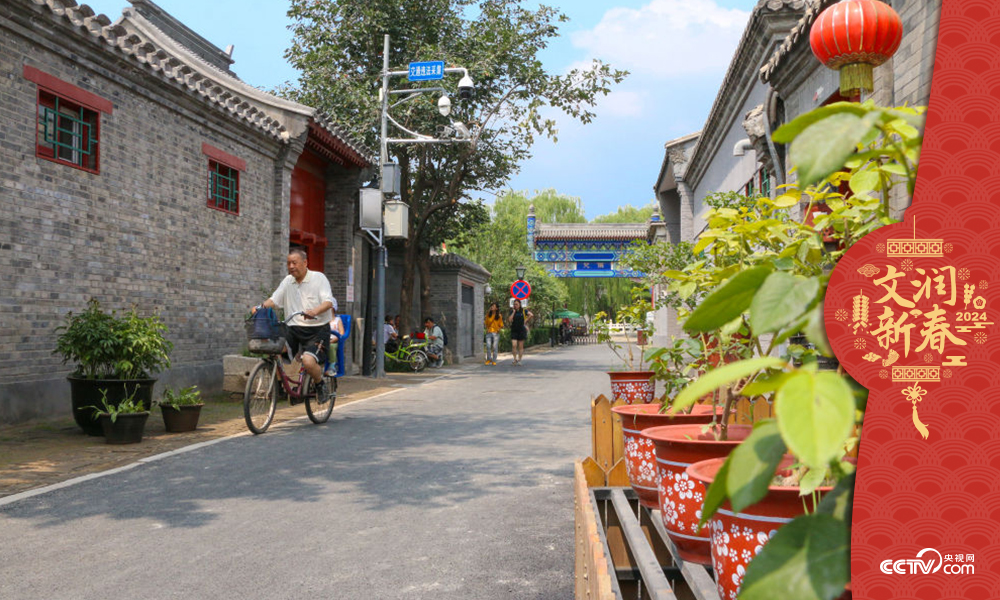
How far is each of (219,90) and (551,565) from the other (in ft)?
36.0

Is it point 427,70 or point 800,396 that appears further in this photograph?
point 427,70

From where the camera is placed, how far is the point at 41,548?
383 centimetres

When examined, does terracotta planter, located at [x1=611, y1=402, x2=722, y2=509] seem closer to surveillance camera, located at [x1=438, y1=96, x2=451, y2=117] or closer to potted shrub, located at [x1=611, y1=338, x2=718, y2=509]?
potted shrub, located at [x1=611, y1=338, x2=718, y2=509]

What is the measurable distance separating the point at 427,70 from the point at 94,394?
10005mm

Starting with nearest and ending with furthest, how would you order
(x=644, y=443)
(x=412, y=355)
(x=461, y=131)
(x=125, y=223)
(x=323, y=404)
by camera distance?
Result: (x=644, y=443) < (x=323, y=404) < (x=125, y=223) < (x=461, y=131) < (x=412, y=355)

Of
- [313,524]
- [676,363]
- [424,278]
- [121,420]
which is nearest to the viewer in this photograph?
[676,363]

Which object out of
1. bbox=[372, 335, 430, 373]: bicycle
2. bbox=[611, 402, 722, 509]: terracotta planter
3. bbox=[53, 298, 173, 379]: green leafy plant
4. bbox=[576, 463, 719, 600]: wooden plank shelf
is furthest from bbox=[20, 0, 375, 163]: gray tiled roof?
bbox=[576, 463, 719, 600]: wooden plank shelf

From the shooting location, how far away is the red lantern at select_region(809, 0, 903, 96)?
129 inches

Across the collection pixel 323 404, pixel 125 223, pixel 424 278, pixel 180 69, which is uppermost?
pixel 180 69

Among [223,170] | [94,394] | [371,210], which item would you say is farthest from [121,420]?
[371,210]

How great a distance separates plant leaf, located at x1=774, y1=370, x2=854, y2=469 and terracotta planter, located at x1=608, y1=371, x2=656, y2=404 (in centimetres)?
462

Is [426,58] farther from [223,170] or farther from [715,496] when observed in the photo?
[715,496]

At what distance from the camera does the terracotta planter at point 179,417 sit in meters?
7.85

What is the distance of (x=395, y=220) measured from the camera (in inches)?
637
